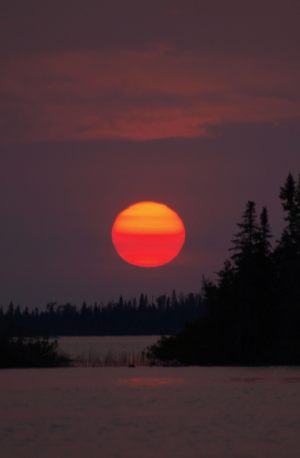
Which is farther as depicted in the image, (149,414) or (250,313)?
(250,313)

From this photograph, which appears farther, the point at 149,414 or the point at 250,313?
the point at 250,313

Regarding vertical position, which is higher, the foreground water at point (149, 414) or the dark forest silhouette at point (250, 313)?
the dark forest silhouette at point (250, 313)

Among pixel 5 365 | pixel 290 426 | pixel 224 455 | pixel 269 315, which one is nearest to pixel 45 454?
pixel 224 455

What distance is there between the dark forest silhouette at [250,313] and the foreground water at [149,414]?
10.2 meters

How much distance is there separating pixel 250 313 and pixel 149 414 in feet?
124

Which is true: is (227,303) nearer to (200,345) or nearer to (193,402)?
(200,345)

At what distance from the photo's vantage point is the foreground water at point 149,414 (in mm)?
38188

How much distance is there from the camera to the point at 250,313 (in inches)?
3433

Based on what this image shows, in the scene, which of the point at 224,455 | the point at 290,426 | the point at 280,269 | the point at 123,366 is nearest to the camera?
the point at 224,455

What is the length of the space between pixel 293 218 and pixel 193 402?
132 feet

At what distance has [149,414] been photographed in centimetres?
5022

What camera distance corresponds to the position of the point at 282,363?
86.8m

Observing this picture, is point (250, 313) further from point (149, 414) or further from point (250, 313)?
point (149, 414)

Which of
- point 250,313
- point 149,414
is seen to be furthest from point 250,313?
point 149,414
